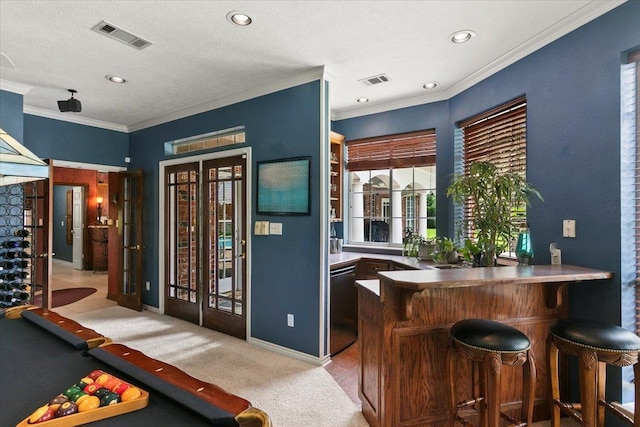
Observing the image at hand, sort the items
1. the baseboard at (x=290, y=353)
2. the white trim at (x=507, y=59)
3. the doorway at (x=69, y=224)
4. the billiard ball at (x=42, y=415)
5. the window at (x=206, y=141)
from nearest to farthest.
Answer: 1. the billiard ball at (x=42, y=415)
2. the white trim at (x=507, y=59)
3. the baseboard at (x=290, y=353)
4. the window at (x=206, y=141)
5. the doorway at (x=69, y=224)

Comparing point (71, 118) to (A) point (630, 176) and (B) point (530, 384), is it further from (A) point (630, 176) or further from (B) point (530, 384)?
(A) point (630, 176)

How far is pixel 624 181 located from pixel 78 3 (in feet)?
12.1

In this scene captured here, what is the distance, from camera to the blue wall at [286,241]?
318 centimetres

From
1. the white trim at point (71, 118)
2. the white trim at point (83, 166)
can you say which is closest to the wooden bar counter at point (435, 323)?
the white trim at point (83, 166)

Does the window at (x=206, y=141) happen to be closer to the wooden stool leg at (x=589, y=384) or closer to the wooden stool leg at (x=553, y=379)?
the wooden stool leg at (x=553, y=379)

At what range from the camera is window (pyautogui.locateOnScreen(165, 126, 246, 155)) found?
3920 mm

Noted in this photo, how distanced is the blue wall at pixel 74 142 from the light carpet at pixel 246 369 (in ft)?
7.41

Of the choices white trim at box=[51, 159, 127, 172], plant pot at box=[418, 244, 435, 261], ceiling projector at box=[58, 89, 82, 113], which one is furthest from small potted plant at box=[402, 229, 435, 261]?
white trim at box=[51, 159, 127, 172]

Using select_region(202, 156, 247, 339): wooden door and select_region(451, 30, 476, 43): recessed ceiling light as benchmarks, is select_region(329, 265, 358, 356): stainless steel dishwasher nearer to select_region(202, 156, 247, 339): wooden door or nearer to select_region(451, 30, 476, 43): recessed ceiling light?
select_region(202, 156, 247, 339): wooden door

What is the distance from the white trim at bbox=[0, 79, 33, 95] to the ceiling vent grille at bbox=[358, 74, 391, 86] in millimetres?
3640

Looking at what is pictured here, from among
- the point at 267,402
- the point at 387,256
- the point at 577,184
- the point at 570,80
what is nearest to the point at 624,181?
the point at 577,184

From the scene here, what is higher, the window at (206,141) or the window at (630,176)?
the window at (206,141)

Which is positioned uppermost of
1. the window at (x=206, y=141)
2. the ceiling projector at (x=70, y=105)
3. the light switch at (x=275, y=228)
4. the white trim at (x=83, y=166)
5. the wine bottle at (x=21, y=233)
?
the ceiling projector at (x=70, y=105)

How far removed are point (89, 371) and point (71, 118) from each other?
458cm
